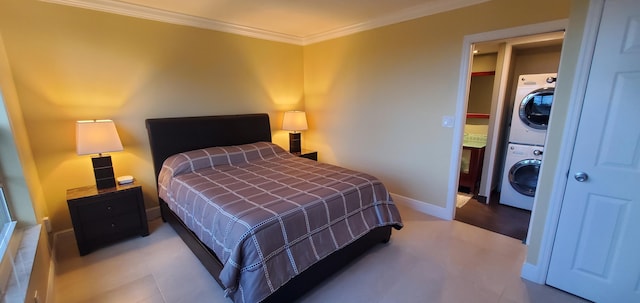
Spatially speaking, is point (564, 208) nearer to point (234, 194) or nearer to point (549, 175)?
point (549, 175)

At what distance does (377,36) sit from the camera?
126 inches

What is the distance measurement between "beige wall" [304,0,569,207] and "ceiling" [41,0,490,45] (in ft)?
0.42

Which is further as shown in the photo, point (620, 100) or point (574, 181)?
point (574, 181)

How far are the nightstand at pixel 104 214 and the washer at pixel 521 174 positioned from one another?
4292mm

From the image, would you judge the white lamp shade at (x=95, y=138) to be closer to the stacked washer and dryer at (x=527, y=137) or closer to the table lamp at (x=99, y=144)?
the table lamp at (x=99, y=144)

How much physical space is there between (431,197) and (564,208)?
4.52 feet

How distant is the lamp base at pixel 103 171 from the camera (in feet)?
7.86

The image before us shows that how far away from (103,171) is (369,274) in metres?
2.61

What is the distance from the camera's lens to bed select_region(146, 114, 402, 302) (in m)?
1.55

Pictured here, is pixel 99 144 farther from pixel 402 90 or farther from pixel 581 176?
pixel 581 176

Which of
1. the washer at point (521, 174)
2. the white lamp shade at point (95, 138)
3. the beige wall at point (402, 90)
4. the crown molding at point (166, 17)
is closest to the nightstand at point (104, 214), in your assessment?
the white lamp shade at point (95, 138)

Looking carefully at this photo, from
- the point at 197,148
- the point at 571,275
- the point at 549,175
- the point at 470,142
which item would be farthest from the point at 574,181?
the point at 197,148

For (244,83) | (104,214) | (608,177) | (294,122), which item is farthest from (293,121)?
(608,177)

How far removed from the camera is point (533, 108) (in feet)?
10.0
